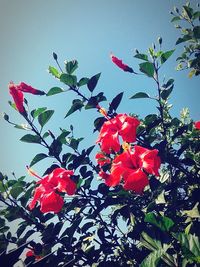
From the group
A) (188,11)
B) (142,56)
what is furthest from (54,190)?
(188,11)

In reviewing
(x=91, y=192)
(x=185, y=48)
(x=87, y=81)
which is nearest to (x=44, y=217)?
(x=91, y=192)

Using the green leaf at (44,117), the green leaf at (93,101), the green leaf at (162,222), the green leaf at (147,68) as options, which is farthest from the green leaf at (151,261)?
the green leaf at (44,117)

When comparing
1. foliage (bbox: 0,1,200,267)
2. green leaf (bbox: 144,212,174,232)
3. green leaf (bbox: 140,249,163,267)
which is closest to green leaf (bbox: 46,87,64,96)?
foliage (bbox: 0,1,200,267)

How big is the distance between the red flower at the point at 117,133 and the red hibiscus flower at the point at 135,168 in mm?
121

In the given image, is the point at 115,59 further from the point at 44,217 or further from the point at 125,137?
the point at 44,217

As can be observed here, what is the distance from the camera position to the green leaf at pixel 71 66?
2.54m

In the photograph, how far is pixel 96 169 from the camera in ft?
9.82

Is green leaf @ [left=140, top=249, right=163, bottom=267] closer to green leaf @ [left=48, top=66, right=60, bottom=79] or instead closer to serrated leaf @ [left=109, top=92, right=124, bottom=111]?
serrated leaf @ [left=109, top=92, right=124, bottom=111]

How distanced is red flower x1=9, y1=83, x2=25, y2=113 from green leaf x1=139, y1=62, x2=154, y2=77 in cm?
120

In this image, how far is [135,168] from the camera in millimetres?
2213

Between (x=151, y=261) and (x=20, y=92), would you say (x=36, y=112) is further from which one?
(x=151, y=261)

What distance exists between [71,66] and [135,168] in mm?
1182

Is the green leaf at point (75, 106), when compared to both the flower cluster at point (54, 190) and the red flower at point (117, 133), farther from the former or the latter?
the flower cluster at point (54, 190)

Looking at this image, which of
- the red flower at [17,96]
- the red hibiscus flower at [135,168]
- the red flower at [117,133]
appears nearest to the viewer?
the red hibiscus flower at [135,168]
